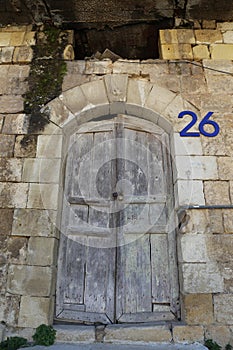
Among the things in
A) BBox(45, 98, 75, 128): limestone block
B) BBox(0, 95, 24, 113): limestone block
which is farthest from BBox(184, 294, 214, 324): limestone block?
BBox(0, 95, 24, 113): limestone block

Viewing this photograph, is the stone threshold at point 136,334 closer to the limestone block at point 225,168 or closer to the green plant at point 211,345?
the green plant at point 211,345

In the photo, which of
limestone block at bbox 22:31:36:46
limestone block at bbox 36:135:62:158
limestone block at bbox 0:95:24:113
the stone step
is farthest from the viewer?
limestone block at bbox 22:31:36:46

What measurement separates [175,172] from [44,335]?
A: 1.96 metres

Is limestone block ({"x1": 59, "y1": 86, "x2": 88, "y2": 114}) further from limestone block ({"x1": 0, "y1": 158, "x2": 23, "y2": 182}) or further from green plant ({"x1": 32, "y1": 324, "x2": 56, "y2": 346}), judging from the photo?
green plant ({"x1": 32, "y1": 324, "x2": 56, "y2": 346})

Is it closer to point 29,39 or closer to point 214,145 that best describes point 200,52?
point 214,145

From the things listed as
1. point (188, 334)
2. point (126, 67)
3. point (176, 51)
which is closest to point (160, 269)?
point (188, 334)

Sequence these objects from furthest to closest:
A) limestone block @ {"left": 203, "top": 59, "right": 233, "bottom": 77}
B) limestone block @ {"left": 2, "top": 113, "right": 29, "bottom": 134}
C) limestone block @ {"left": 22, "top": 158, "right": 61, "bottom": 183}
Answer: limestone block @ {"left": 203, "top": 59, "right": 233, "bottom": 77} < limestone block @ {"left": 2, "top": 113, "right": 29, "bottom": 134} < limestone block @ {"left": 22, "top": 158, "right": 61, "bottom": 183}

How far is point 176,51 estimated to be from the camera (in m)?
3.98

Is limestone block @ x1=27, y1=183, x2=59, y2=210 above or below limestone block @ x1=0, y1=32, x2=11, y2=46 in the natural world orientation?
below

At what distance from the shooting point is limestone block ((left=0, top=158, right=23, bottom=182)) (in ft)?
11.2

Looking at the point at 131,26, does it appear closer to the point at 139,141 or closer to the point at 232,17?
the point at 232,17

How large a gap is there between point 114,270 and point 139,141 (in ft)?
4.77

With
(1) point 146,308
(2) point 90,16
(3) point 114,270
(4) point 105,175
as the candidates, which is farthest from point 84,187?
(2) point 90,16

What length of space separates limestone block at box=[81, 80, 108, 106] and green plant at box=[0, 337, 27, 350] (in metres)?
2.45
